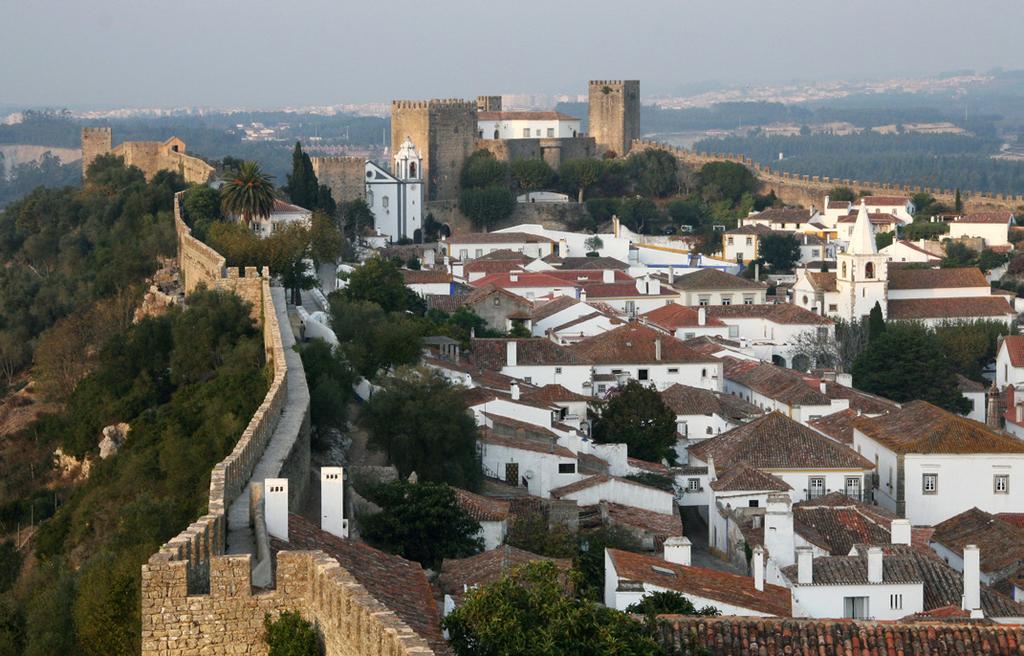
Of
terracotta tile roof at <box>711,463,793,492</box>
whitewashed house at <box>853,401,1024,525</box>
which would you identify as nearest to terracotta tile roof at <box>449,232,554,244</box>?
whitewashed house at <box>853,401,1024,525</box>

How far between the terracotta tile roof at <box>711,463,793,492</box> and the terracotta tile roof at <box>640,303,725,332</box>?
1724cm

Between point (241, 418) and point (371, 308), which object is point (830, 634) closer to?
point (241, 418)

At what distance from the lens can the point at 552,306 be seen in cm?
4422

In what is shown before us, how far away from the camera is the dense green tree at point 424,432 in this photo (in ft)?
72.8

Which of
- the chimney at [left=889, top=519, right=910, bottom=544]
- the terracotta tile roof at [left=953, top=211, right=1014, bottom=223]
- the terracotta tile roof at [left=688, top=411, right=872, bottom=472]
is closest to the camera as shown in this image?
the chimney at [left=889, top=519, right=910, bottom=544]

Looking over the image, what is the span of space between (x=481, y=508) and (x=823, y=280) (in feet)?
106

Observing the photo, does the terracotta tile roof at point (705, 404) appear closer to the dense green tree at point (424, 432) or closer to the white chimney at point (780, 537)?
the dense green tree at point (424, 432)

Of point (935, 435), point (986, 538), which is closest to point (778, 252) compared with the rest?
point (935, 435)

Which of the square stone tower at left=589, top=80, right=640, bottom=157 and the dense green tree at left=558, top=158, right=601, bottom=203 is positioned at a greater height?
the square stone tower at left=589, top=80, right=640, bottom=157

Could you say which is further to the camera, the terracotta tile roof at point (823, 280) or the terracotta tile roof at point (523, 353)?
the terracotta tile roof at point (823, 280)

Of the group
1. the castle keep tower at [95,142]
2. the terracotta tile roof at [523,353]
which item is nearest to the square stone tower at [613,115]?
the castle keep tower at [95,142]

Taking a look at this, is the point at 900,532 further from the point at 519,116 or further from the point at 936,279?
the point at 519,116

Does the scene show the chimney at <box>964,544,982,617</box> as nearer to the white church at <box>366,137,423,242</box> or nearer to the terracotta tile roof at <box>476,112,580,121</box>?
the white church at <box>366,137,423,242</box>

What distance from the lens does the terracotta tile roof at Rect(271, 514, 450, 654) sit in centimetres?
1091
